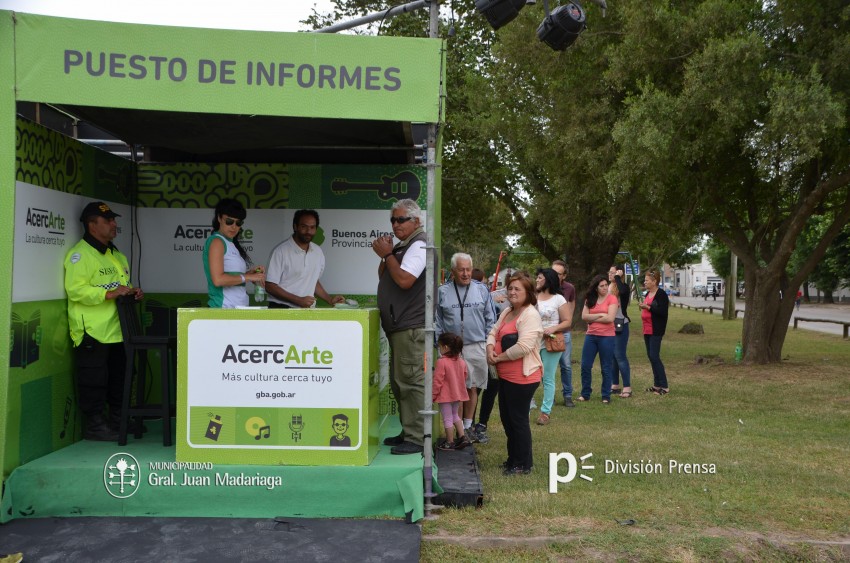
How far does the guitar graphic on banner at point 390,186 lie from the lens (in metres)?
7.40

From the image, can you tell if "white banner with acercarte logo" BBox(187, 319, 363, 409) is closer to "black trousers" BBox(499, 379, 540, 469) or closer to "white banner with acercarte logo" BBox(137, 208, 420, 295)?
"black trousers" BBox(499, 379, 540, 469)

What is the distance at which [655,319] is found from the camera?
11.4 meters

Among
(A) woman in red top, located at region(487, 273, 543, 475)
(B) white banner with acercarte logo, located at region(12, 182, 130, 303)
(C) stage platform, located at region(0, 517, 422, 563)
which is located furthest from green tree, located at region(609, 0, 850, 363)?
(C) stage platform, located at region(0, 517, 422, 563)

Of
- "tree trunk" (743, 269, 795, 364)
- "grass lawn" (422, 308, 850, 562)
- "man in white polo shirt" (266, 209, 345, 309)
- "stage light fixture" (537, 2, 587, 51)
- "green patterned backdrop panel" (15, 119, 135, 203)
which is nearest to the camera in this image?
"grass lawn" (422, 308, 850, 562)

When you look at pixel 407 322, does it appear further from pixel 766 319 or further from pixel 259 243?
pixel 766 319

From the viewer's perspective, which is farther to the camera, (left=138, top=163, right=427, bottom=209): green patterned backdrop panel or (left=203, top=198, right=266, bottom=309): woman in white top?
(left=138, top=163, right=427, bottom=209): green patterned backdrop panel

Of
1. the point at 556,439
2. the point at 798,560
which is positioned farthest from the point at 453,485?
the point at 556,439

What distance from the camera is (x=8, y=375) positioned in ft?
16.7

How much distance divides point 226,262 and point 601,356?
600 cm

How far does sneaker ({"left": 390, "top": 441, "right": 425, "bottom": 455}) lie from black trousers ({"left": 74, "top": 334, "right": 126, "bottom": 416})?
218 cm

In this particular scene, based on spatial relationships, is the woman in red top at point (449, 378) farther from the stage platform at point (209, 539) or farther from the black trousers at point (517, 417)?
the stage platform at point (209, 539)

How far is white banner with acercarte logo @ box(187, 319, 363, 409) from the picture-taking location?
17.8 ft

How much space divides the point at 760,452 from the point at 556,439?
1863 mm

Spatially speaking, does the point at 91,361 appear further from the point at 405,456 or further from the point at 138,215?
the point at 405,456
